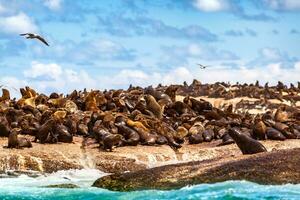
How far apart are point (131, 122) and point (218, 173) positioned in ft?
26.9

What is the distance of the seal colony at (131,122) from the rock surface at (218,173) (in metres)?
2.81

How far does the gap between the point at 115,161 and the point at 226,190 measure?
6.57 meters

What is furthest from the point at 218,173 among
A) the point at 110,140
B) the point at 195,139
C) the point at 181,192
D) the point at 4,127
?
the point at 4,127

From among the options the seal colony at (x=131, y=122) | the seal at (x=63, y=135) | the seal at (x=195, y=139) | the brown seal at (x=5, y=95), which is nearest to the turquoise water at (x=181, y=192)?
the seal colony at (x=131, y=122)

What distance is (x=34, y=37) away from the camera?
17.2 meters

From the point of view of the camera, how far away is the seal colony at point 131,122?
20.5 meters

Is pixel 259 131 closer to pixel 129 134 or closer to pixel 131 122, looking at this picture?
pixel 131 122

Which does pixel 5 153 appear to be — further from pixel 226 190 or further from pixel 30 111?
pixel 226 190

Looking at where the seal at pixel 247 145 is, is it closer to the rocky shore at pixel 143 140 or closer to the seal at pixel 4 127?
the rocky shore at pixel 143 140

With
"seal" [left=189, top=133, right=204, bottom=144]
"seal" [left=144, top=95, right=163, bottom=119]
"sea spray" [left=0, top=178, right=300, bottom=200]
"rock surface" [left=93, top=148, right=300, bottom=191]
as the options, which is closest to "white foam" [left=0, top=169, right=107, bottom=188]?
"sea spray" [left=0, top=178, right=300, bottom=200]

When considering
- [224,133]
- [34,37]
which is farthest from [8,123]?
[224,133]

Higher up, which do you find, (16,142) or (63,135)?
(63,135)

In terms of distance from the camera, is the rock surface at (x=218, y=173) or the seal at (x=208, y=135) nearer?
the rock surface at (x=218, y=173)

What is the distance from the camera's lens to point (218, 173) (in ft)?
45.0
